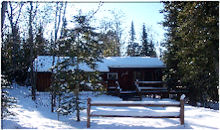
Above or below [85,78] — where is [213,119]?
below

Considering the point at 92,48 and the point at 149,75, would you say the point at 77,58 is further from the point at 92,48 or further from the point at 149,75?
the point at 149,75

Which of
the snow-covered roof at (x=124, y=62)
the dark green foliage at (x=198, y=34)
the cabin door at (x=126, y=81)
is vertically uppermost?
the dark green foliage at (x=198, y=34)

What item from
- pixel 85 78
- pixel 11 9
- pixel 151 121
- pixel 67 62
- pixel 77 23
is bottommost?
pixel 151 121

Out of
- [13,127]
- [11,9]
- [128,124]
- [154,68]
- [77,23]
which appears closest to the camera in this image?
[13,127]

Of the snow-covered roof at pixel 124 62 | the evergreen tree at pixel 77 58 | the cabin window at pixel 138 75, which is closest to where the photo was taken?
the evergreen tree at pixel 77 58

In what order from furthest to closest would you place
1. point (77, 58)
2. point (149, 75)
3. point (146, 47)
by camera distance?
1. point (146, 47)
2. point (149, 75)
3. point (77, 58)

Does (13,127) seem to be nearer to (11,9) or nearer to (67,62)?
(67,62)

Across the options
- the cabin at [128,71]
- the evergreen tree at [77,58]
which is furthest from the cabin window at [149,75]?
the evergreen tree at [77,58]

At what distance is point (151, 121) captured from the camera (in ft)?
28.0

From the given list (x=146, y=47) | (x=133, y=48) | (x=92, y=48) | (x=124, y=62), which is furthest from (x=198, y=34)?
(x=133, y=48)

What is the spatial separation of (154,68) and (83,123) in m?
14.4

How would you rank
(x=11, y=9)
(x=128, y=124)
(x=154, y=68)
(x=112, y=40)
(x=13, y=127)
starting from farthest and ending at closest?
(x=112, y=40), (x=154, y=68), (x=11, y=9), (x=128, y=124), (x=13, y=127)

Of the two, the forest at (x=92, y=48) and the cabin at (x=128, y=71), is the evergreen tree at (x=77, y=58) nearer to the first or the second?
the forest at (x=92, y=48)

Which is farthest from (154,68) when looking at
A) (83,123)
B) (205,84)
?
(83,123)
